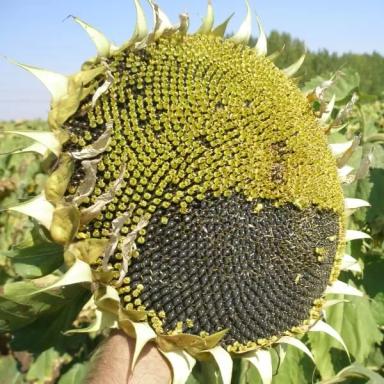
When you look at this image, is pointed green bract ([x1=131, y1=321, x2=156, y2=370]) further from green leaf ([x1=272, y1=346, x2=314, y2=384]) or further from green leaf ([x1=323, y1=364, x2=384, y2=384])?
green leaf ([x1=323, y1=364, x2=384, y2=384])

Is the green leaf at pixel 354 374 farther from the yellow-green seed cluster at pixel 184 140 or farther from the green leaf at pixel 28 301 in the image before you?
the green leaf at pixel 28 301

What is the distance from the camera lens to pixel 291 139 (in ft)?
7.35

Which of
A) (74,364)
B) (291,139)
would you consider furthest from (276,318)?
(74,364)

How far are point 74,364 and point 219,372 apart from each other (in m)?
1.78

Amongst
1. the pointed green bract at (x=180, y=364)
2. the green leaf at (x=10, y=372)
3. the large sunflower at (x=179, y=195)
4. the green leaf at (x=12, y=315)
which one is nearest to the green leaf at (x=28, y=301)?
the green leaf at (x=12, y=315)

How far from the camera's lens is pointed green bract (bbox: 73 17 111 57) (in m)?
2.15

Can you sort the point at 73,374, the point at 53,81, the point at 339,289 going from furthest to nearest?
the point at 73,374
the point at 339,289
the point at 53,81

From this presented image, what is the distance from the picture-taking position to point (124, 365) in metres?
2.09

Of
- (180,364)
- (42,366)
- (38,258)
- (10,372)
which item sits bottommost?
(10,372)

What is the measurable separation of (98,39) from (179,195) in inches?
24.6

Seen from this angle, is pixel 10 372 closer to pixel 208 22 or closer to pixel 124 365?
pixel 124 365

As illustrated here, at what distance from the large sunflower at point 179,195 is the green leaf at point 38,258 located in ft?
0.55

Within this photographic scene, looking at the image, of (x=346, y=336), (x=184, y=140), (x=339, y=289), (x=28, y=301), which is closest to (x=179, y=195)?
(x=184, y=140)

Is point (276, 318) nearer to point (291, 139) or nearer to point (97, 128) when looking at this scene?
point (291, 139)
